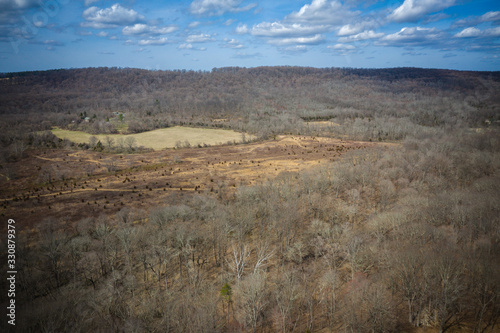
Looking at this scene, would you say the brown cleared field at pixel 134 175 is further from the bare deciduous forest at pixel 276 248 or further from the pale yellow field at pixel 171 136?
the pale yellow field at pixel 171 136

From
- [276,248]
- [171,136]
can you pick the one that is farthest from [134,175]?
[171,136]

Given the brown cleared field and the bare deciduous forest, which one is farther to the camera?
the brown cleared field

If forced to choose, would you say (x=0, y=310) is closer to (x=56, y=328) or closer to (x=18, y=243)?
(x=56, y=328)

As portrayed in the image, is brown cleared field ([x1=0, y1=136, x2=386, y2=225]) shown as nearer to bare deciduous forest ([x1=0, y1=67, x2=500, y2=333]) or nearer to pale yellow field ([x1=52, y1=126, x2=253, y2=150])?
bare deciduous forest ([x1=0, y1=67, x2=500, y2=333])

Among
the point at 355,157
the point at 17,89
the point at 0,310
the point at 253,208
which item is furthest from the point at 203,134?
the point at 17,89

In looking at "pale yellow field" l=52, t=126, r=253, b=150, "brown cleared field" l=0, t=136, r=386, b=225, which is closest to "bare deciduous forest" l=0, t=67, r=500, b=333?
"brown cleared field" l=0, t=136, r=386, b=225

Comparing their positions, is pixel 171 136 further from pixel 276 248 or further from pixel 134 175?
pixel 276 248
